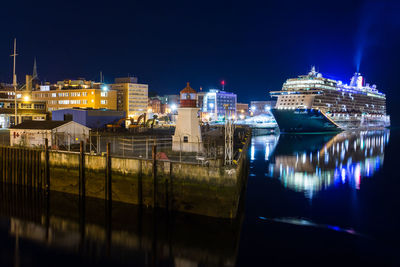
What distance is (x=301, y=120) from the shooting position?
339 ft

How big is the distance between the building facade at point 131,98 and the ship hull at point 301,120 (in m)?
74.2

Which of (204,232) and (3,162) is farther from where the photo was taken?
(3,162)

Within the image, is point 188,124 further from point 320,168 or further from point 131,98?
point 131,98

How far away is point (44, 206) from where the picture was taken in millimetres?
23516

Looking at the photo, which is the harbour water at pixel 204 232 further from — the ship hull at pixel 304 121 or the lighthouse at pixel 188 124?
the ship hull at pixel 304 121

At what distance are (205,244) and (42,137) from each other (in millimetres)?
20794

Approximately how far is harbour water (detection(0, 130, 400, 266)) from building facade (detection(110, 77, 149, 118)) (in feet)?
428

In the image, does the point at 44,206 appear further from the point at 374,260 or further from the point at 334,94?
the point at 334,94

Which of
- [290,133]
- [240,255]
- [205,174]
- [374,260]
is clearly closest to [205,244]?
[240,255]

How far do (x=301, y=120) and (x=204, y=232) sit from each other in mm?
91297

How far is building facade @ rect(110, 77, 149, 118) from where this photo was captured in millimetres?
155375

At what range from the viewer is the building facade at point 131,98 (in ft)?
510

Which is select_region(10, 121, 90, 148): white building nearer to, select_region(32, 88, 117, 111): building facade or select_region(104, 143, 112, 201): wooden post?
select_region(104, 143, 112, 201): wooden post

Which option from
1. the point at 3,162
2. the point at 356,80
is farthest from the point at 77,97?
the point at 356,80
